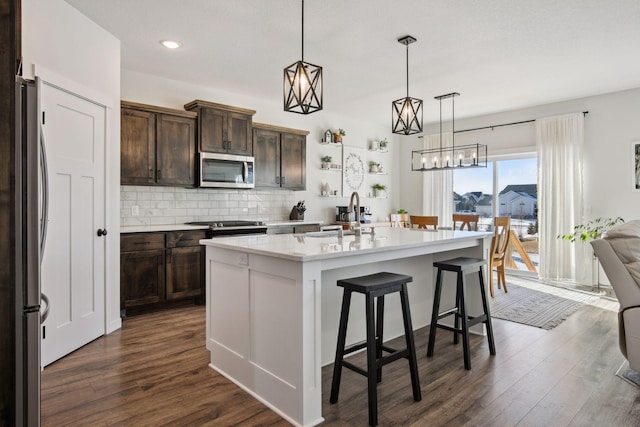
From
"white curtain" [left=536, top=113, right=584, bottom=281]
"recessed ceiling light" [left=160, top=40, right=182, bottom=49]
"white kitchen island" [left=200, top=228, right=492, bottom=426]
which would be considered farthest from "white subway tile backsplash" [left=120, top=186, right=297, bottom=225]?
"white curtain" [left=536, top=113, right=584, bottom=281]

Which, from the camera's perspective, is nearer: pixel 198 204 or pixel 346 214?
pixel 198 204

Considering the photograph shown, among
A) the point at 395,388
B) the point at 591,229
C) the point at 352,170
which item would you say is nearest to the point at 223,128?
the point at 352,170

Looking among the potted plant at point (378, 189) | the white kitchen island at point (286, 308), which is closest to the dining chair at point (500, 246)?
the white kitchen island at point (286, 308)

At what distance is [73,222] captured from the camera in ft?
10.4

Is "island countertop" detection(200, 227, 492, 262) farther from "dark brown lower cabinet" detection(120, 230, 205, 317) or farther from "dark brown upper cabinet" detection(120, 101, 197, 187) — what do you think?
"dark brown upper cabinet" detection(120, 101, 197, 187)

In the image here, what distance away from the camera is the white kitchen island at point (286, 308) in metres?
Answer: 2.09

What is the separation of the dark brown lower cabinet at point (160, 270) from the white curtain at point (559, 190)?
4962 mm

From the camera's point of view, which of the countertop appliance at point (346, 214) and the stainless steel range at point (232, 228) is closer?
the stainless steel range at point (232, 228)

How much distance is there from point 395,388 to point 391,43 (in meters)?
3.04

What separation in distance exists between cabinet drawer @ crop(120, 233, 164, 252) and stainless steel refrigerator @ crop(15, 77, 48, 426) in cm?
283

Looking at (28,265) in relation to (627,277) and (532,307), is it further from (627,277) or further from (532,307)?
(532,307)

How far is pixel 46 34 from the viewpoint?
9.38 feet

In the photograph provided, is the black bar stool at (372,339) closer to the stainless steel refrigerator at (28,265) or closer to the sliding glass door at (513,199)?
the stainless steel refrigerator at (28,265)

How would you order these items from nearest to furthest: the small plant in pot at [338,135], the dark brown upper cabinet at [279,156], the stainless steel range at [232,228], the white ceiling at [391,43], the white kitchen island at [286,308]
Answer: the white kitchen island at [286,308], the white ceiling at [391,43], the stainless steel range at [232,228], the dark brown upper cabinet at [279,156], the small plant in pot at [338,135]
